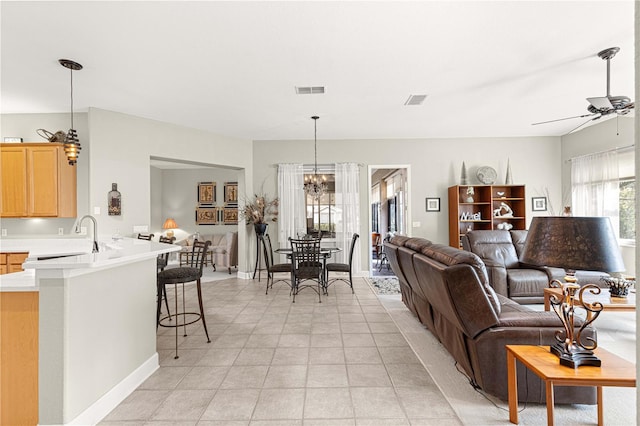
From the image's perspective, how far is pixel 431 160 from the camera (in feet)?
22.2

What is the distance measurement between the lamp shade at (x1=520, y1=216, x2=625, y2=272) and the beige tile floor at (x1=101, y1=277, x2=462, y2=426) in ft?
4.03

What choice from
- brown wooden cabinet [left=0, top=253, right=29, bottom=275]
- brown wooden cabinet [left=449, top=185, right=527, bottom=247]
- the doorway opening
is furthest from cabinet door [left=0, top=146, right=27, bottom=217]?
brown wooden cabinet [left=449, top=185, right=527, bottom=247]

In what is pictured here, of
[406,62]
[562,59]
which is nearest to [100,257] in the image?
[406,62]

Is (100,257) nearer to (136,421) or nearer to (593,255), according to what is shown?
(136,421)

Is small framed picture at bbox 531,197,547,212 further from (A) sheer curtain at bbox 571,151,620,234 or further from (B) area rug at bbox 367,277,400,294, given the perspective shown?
(B) area rug at bbox 367,277,400,294

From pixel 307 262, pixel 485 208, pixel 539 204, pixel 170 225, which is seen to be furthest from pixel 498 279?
pixel 170 225

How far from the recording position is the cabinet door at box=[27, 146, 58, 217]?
4.64m

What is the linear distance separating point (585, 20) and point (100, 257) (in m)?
4.23

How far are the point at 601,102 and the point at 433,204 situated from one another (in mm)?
3635

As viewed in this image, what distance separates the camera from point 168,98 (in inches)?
171

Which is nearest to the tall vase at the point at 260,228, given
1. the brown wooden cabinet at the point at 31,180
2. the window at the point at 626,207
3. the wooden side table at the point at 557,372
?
the brown wooden cabinet at the point at 31,180

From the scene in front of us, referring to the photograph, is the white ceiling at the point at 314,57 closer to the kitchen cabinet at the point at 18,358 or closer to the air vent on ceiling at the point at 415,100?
the air vent on ceiling at the point at 415,100

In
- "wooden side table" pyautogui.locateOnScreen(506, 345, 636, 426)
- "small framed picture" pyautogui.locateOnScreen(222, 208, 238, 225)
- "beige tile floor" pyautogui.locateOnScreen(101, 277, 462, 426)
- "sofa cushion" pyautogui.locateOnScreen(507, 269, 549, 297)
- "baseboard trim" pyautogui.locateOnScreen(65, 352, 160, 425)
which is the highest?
"small framed picture" pyautogui.locateOnScreen(222, 208, 238, 225)

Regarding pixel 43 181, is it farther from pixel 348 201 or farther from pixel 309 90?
pixel 348 201
